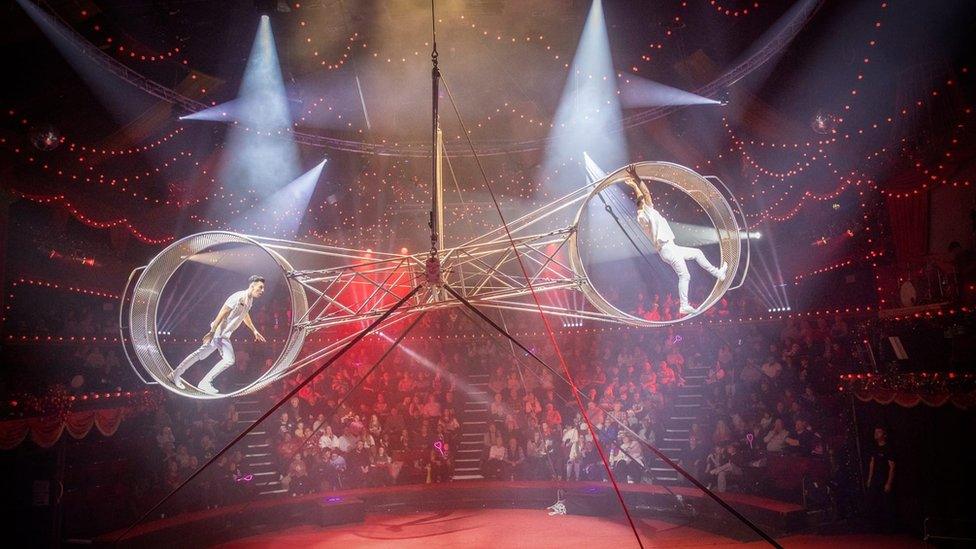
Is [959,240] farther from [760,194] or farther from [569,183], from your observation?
[569,183]

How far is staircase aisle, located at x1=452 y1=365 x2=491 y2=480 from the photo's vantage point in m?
13.0

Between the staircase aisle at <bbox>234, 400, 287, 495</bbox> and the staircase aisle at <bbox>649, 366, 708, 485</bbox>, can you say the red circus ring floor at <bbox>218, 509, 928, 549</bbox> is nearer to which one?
the staircase aisle at <bbox>649, 366, 708, 485</bbox>

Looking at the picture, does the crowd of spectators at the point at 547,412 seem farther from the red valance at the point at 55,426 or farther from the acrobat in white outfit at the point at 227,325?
the acrobat in white outfit at the point at 227,325

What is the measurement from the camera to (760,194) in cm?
1316

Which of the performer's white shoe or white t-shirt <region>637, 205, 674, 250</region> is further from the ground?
white t-shirt <region>637, 205, 674, 250</region>

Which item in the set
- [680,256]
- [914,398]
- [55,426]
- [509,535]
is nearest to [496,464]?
[509,535]

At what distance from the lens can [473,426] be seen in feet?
46.8

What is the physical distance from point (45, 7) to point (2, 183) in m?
2.79

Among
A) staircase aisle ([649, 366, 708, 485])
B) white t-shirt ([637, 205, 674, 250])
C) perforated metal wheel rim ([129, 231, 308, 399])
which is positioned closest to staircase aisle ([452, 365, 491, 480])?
staircase aisle ([649, 366, 708, 485])

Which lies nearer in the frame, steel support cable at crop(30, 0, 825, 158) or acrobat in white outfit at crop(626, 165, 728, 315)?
acrobat in white outfit at crop(626, 165, 728, 315)

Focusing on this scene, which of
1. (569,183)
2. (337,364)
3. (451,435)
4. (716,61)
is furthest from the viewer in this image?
(569,183)

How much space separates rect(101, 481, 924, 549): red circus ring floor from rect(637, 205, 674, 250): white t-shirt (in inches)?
227

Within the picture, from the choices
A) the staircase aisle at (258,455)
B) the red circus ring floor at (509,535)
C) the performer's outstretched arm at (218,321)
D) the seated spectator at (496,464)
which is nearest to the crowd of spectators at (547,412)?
the seated spectator at (496,464)

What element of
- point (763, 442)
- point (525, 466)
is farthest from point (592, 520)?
point (763, 442)
